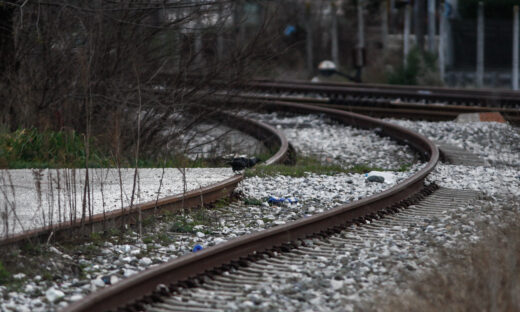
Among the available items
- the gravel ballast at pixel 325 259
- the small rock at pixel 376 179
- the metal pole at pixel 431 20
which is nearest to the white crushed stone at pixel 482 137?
the gravel ballast at pixel 325 259

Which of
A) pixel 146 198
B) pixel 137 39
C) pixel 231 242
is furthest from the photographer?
pixel 137 39

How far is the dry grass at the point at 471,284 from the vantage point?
434cm

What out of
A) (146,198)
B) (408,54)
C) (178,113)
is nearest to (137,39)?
(178,113)

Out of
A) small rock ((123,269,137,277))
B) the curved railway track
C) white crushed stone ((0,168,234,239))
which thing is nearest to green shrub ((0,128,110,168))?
white crushed stone ((0,168,234,239))

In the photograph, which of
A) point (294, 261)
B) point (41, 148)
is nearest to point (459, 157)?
point (41, 148)

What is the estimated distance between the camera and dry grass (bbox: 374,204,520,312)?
4344 millimetres

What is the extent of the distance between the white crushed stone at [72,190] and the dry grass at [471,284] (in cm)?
289

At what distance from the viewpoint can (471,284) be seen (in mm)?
4785

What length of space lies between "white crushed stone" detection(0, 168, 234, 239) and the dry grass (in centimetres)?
289

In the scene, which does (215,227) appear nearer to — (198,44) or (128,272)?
(128,272)

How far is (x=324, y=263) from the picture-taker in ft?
19.4

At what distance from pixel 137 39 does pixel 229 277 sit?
26.4ft

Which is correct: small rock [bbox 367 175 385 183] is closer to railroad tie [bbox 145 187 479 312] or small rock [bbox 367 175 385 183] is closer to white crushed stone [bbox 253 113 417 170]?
railroad tie [bbox 145 187 479 312]

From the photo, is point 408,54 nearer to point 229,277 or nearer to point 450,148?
point 450,148
